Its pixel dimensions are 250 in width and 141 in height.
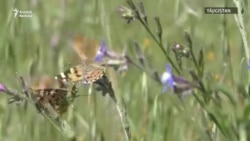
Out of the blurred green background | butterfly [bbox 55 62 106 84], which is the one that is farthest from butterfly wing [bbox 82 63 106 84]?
the blurred green background

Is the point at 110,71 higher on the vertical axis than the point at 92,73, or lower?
lower

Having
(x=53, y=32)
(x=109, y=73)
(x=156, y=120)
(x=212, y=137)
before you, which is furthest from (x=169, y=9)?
(x=212, y=137)

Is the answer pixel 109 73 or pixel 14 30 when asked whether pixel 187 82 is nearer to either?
pixel 109 73

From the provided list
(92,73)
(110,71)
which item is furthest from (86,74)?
(110,71)

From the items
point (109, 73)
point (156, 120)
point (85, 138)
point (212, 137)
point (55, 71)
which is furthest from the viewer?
point (55, 71)

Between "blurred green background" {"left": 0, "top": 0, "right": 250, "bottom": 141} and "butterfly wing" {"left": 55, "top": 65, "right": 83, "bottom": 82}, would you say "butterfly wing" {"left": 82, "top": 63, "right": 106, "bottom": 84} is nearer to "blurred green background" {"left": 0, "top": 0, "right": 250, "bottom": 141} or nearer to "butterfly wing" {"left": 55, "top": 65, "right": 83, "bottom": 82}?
"butterfly wing" {"left": 55, "top": 65, "right": 83, "bottom": 82}

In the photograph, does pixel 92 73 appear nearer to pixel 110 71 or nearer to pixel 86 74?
pixel 86 74

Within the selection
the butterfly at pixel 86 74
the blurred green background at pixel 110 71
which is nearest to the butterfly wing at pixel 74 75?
the butterfly at pixel 86 74
